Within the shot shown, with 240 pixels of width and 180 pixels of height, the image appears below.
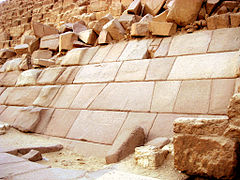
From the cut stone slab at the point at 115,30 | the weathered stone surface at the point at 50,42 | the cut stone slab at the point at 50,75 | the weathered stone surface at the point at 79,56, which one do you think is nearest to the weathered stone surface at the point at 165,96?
the cut stone slab at the point at 115,30

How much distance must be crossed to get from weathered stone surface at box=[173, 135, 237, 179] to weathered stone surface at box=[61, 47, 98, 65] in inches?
175

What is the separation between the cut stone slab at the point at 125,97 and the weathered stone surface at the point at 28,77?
2848 millimetres

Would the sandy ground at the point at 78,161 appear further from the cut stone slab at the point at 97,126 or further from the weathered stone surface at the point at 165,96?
the weathered stone surface at the point at 165,96

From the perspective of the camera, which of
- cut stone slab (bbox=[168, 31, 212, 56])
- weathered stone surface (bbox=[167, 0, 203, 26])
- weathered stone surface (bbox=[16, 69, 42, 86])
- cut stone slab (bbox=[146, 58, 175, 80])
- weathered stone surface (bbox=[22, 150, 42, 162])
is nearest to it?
weathered stone surface (bbox=[22, 150, 42, 162])

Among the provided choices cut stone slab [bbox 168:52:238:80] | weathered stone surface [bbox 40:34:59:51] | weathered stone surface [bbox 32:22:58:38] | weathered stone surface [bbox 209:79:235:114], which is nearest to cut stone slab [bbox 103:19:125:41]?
cut stone slab [bbox 168:52:238:80]

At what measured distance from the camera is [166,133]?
363 centimetres

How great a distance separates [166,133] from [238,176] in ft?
5.01

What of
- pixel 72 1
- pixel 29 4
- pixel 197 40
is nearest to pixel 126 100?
pixel 197 40

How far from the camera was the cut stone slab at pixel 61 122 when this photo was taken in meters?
4.85

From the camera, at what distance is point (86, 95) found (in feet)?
17.5

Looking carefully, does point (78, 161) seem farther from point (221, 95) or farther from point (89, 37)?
point (89, 37)

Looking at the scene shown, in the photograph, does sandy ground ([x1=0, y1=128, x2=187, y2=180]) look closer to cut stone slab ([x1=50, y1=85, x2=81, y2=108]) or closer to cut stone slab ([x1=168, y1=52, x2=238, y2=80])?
cut stone slab ([x1=50, y1=85, x2=81, y2=108])

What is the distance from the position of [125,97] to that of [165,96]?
815 millimetres

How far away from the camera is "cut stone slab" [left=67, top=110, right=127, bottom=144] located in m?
4.11
